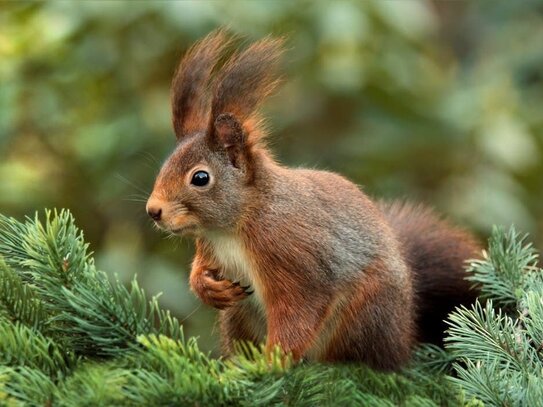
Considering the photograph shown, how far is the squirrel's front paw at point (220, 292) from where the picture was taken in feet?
4.40

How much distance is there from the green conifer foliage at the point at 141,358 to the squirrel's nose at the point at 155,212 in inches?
7.1

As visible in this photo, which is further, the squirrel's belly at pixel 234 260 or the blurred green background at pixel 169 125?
the blurred green background at pixel 169 125

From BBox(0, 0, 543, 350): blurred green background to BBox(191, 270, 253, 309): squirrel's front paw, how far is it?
70cm

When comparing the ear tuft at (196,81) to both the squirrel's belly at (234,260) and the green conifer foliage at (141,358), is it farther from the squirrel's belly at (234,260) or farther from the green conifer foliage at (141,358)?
the green conifer foliage at (141,358)

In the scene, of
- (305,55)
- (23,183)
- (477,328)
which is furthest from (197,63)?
(305,55)

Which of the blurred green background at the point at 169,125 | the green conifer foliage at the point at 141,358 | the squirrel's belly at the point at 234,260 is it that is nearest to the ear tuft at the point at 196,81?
the squirrel's belly at the point at 234,260

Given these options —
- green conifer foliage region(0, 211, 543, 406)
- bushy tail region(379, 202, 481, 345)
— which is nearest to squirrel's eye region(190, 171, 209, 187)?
green conifer foliage region(0, 211, 543, 406)

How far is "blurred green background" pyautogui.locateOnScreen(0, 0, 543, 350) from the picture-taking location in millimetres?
2234

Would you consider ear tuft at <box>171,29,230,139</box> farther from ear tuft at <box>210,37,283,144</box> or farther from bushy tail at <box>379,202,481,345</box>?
bushy tail at <box>379,202,481,345</box>

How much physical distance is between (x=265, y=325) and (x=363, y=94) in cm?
130

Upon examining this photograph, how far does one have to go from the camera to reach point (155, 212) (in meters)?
1.30

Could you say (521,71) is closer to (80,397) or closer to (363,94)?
(363,94)

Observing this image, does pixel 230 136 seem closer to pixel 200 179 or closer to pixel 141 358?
pixel 200 179

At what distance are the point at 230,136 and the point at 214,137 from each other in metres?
0.02
